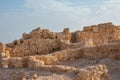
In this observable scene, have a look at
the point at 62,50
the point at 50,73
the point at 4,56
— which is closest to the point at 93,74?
the point at 50,73

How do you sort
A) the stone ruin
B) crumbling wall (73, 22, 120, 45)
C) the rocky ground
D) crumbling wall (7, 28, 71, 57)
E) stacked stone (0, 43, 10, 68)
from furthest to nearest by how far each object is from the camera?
crumbling wall (73, 22, 120, 45), crumbling wall (7, 28, 71, 57), stacked stone (0, 43, 10, 68), the stone ruin, the rocky ground

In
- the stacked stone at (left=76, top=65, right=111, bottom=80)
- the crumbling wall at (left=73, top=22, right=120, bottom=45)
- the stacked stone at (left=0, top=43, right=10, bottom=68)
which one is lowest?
the stacked stone at (left=76, top=65, right=111, bottom=80)

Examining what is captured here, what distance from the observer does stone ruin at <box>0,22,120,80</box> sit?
648 inches

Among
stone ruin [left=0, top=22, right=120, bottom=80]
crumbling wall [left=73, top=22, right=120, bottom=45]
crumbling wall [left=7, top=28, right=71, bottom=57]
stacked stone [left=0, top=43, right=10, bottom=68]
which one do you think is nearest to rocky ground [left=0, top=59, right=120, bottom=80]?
stone ruin [left=0, top=22, right=120, bottom=80]

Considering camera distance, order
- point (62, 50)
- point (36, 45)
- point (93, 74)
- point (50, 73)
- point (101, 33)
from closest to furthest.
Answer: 1. point (93, 74)
2. point (50, 73)
3. point (62, 50)
4. point (36, 45)
5. point (101, 33)

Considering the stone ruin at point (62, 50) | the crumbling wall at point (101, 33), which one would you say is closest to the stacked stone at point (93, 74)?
the stone ruin at point (62, 50)

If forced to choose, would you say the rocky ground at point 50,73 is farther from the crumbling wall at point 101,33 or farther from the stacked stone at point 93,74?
the crumbling wall at point 101,33

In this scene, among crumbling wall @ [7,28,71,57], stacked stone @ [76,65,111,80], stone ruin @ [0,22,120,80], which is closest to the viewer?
stacked stone @ [76,65,111,80]

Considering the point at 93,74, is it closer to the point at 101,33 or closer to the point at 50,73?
the point at 50,73

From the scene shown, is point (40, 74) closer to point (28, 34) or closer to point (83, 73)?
point (83, 73)

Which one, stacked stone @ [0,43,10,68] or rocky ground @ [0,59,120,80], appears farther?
stacked stone @ [0,43,10,68]

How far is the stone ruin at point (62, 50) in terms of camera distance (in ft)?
54.0

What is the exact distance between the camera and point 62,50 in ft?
67.6

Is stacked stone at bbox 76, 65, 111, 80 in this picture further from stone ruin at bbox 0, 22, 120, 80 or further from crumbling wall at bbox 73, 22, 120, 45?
crumbling wall at bbox 73, 22, 120, 45
